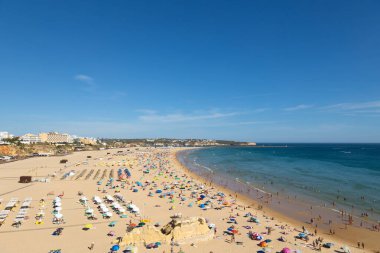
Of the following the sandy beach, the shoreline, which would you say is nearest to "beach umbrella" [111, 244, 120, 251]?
the sandy beach

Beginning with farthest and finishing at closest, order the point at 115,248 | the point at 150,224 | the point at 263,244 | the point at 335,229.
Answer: the point at 335,229, the point at 150,224, the point at 263,244, the point at 115,248

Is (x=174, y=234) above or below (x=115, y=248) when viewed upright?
above

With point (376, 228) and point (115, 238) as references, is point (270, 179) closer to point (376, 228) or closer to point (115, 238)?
point (376, 228)

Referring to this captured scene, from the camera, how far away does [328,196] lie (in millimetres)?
36906

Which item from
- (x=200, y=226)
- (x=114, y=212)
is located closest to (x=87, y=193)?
(x=114, y=212)

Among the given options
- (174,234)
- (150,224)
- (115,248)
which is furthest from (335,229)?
(115,248)

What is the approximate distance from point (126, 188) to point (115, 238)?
20098 mm

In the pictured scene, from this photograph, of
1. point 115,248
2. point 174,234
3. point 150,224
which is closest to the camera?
point 115,248

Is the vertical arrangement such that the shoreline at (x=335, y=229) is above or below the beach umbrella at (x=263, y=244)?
below

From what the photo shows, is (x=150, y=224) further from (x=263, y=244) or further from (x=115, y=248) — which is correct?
(x=263, y=244)

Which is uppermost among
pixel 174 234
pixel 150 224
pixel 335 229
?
pixel 174 234

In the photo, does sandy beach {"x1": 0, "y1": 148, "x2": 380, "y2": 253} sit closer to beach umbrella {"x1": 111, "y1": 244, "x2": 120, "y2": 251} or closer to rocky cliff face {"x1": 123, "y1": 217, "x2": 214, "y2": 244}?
rocky cliff face {"x1": 123, "y1": 217, "x2": 214, "y2": 244}

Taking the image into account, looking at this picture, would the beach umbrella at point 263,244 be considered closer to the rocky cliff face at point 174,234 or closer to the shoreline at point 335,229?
the rocky cliff face at point 174,234

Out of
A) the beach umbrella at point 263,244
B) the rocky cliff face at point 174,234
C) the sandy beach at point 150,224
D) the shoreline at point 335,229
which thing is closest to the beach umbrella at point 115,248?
the sandy beach at point 150,224
